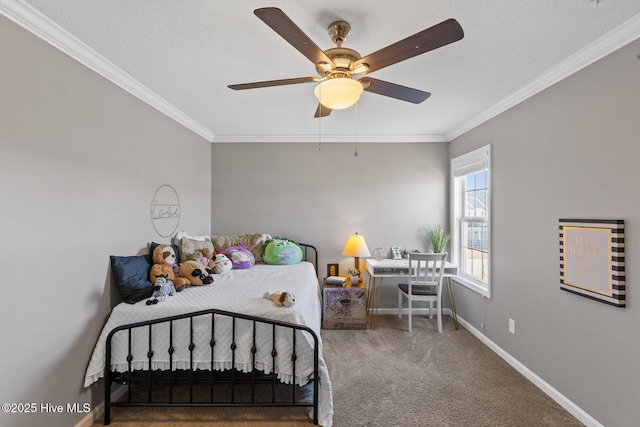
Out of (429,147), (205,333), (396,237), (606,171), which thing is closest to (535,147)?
(606,171)

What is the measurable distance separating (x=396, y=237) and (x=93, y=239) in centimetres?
337

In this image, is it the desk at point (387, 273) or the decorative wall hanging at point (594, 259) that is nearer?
the decorative wall hanging at point (594, 259)

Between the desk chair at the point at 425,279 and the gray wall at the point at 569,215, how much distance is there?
54cm

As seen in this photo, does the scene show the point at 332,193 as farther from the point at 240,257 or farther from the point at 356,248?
the point at 240,257

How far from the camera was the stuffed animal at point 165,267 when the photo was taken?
2.45m

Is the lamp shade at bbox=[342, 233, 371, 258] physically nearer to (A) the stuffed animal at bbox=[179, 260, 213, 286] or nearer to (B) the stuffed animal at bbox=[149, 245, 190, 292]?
(A) the stuffed animal at bbox=[179, 260, 213, 286]

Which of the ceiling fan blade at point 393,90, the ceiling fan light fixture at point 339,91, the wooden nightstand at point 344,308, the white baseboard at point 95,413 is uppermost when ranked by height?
the ceiling fan blade at point 393,90

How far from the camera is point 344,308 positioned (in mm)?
3600

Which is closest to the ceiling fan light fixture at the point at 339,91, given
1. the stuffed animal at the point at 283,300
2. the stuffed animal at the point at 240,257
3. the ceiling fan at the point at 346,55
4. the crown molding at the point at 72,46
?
the ceiling fan at the point at 346,55

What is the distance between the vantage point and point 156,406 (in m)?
2.03

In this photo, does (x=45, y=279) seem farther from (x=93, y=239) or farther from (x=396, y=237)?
(x=396, y=237)

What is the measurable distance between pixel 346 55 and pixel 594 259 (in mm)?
2011

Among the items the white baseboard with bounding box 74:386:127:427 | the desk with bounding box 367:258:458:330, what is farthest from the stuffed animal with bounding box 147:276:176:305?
the desk with bounding box 367:258:458:330

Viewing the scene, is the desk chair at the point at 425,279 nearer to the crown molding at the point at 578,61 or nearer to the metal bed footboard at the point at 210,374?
the crown molding at the point at 578,61
